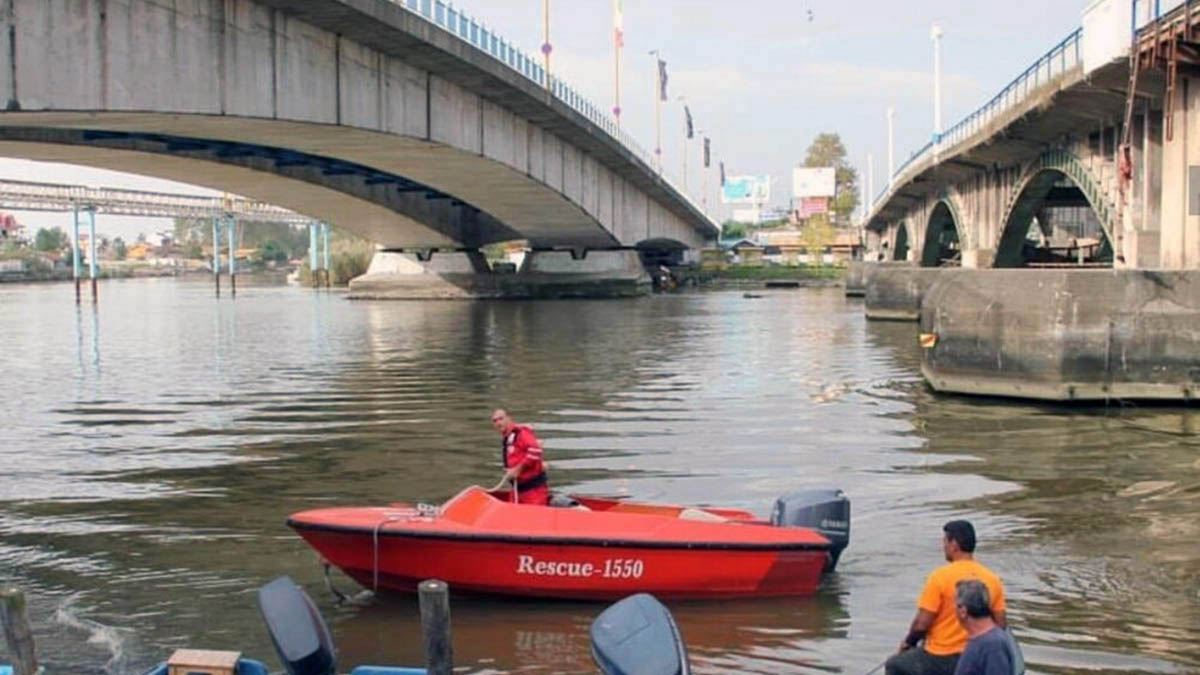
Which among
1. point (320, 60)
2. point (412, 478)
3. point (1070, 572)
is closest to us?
point (1070, 572)

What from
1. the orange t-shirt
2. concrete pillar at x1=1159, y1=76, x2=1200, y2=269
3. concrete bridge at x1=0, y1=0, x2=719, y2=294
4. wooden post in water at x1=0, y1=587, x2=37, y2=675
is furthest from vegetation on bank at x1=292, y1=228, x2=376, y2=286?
the orange t-shirt

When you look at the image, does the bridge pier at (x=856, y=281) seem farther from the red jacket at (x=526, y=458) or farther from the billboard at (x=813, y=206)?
the billboard at (x=813, y=206)

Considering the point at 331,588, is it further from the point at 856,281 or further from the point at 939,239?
the point at 856,281

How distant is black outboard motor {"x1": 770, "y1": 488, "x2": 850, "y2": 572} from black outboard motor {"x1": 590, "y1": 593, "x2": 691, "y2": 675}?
4124 millimetres

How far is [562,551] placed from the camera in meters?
12.1

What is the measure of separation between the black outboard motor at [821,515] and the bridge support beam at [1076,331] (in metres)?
12.7

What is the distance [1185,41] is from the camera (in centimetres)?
2389

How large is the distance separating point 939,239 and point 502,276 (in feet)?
81.2

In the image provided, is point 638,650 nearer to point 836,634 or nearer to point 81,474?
point 836,634

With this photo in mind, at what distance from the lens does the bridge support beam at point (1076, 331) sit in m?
23.6

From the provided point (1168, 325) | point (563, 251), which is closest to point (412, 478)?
point (1168, 325)

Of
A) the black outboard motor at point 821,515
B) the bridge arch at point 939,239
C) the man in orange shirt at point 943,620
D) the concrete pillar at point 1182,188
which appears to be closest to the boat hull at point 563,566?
the black outboard motor at point 821,515

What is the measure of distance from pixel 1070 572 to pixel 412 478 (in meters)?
9.22

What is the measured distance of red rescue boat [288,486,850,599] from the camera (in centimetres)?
1213
